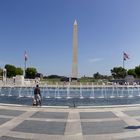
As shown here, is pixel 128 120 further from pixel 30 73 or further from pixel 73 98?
pixel 30 73

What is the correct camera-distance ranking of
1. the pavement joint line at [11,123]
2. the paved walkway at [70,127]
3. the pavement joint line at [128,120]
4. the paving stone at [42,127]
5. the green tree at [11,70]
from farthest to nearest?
1. the green tree at [11,70]
2. the pavement joint line at [128,120]
3. the pavement joint line at [11,123]
4. the paving stone at [42,127]
5. the paved walkway at [70,127]

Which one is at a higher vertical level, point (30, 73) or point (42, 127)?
point (30, 73)

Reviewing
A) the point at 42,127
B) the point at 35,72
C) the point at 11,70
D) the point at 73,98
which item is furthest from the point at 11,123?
the point at 35,72

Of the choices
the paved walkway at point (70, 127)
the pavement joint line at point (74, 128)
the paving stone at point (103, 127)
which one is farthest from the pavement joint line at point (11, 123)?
the paving stone at point (103, 127)

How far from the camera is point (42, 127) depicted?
11.4 m

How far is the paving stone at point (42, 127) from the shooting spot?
10594 millimetres

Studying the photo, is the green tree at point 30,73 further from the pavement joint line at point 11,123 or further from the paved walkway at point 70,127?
the pavement joint line at point 11,123

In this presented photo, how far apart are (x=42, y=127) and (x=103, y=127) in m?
2.53

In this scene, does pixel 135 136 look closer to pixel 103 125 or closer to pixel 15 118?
pixel 103 125

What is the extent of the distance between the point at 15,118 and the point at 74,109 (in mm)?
4674

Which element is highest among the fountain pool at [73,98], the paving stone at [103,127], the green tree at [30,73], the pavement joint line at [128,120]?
the green tree at [30,73]

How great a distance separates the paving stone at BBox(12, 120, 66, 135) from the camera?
10.6 meters

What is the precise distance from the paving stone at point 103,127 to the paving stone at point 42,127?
946 millimetres

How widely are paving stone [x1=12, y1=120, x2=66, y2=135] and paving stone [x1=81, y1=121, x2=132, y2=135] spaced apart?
95 cm
